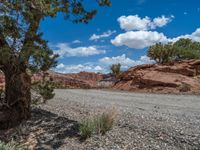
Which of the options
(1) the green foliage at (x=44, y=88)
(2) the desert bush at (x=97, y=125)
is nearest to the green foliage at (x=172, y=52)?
(1) the green foliage at (x=44, y=88)

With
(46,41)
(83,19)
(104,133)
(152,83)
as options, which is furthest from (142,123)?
(152,83)

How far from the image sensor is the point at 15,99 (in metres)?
8.20

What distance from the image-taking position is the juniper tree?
6.33 m

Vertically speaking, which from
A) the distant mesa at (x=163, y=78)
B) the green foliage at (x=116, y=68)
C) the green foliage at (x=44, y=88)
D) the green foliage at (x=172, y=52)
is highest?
the green foliage at (x=172, y=52)

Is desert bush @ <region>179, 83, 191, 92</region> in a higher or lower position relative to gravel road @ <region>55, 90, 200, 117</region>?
higher

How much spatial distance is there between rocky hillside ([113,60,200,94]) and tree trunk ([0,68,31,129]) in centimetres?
1575

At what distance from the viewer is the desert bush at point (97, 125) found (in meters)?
6.80

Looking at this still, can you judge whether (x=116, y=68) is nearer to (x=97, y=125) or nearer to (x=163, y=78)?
(x=163, y=78)

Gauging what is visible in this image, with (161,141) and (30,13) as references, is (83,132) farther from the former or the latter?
(30,13)

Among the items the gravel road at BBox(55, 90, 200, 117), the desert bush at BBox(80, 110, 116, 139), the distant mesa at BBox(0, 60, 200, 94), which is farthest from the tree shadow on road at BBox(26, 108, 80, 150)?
the distant mesa at BBox(0, 60, 200, 94)

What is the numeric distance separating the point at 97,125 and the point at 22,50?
2444 millimetres

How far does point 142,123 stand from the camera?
7434 millimetres

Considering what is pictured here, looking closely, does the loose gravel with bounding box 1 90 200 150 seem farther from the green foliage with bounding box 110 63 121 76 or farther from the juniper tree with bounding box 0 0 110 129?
the green foliage with bounding box 110 63 121 76

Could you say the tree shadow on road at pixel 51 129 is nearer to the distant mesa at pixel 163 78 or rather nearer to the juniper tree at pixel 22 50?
the juniper tree at pixel 22 50
